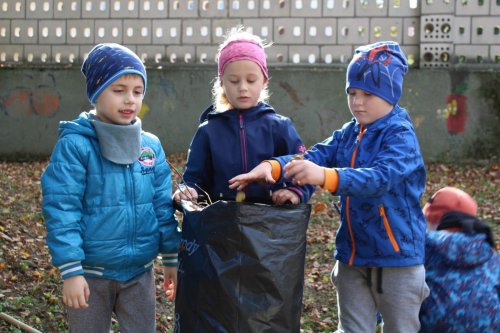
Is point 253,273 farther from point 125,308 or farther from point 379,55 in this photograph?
point 379,55

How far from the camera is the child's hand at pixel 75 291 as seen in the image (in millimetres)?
3021

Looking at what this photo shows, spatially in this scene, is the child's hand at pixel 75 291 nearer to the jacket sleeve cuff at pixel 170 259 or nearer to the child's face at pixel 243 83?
the jacket sleeve cuff at pixel 170 259

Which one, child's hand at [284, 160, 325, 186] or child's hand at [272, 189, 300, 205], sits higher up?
child's hand at [284, 160, 325, 186]

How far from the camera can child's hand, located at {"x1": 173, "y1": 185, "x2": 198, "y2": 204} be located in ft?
10.9

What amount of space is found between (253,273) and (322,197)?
602 centimetres

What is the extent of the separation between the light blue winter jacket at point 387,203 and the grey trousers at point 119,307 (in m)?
0.85

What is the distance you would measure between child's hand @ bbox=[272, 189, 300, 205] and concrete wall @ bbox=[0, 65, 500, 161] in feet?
27.8

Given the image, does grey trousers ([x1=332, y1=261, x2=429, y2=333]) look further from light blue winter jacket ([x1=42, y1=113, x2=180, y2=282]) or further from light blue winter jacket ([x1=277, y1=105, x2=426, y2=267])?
light blue winter jacket ([x1=42, y1=113, x2=180, y2=282])

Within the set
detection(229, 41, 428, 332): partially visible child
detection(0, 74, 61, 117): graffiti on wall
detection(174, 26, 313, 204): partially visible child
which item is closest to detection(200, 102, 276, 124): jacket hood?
detection(174, 26, 313, 204): partially visible child

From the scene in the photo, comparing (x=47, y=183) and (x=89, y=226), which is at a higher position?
(x=47, y=183)

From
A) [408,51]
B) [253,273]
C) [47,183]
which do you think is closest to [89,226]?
[47,183]

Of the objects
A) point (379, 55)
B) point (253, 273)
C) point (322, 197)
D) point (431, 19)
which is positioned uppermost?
point (431, 19)

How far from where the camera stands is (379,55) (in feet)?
11.0

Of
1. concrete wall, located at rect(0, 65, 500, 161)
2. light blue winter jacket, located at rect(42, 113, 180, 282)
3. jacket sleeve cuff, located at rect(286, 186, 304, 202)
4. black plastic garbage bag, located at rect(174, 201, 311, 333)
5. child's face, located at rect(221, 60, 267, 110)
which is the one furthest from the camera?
concrete wall, located at rect(0, 65, 500, 161)
